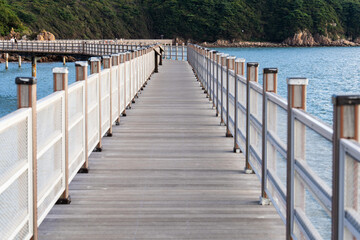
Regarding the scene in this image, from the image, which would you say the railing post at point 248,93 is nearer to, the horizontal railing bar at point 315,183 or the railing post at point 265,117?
the railing post at point 265,117

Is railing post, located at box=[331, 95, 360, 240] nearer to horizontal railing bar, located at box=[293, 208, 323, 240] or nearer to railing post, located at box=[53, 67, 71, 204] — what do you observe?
horizontal railing bar, located at box=[293, 208, 323, 240]

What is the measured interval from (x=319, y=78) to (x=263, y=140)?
78325mm

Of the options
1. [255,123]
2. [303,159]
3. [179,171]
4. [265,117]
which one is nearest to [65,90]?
[265,117]

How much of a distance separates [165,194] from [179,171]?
1.21 m

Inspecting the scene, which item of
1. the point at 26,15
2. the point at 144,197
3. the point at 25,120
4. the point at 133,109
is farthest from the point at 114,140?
the point at 26,15

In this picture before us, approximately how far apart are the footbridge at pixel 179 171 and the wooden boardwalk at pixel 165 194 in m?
0.01

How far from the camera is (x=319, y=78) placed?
272 feet

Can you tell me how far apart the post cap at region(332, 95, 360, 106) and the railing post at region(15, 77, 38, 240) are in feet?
7.34

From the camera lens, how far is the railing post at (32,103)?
15.3 ft

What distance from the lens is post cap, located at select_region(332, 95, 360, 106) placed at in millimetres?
3320

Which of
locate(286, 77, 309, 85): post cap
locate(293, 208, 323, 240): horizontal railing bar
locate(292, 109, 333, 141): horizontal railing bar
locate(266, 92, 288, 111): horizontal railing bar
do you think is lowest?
locate(293, 208, 323, 240): horizontal railing bar

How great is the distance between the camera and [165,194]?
6.89 m

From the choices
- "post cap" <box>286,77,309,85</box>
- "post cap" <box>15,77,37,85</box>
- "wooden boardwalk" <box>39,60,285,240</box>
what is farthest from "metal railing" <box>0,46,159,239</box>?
"post cap" <box>286,77,309,85</box>

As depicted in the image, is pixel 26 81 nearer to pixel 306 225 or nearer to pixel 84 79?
pixel 306 225
